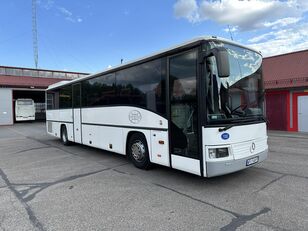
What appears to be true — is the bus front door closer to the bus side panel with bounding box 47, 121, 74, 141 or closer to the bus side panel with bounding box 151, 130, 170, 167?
the bus side panel with bounding box 47, 121, 74, 141

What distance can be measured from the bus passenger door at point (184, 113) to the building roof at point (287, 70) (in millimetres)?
13270

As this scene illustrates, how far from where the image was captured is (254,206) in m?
3.99

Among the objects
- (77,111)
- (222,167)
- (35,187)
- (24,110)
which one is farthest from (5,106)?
(222,167)

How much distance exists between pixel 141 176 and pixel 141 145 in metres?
0.83

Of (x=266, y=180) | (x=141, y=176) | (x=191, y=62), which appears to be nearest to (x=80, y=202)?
(x=141, y=176)

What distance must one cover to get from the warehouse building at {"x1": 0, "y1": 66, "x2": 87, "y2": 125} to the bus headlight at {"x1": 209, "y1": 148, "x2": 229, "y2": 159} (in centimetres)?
2801

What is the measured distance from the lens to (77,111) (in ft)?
32.2

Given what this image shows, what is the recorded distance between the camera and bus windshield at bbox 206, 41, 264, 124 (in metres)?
4.48

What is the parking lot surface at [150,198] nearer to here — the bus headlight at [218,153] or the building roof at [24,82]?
the bus headlight at [218,153]

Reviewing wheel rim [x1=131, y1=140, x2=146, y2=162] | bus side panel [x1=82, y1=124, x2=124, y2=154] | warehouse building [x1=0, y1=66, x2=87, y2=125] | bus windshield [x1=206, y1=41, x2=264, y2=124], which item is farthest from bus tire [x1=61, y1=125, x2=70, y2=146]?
warehouse building [x1=0, y1=66, x2=87, y2=125]

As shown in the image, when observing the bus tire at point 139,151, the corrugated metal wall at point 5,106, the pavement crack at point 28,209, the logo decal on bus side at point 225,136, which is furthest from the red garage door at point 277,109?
the corrugated metal wall at point 5,106

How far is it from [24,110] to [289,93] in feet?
93.5

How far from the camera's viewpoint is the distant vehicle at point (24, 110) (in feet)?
95.4

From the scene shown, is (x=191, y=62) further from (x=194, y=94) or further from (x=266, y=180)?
(x=266, y=180)
